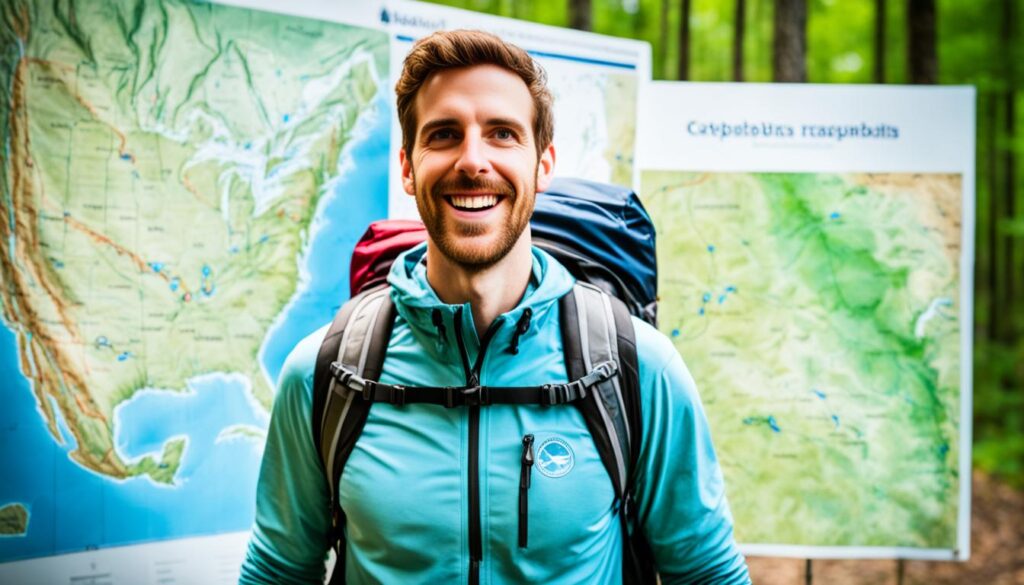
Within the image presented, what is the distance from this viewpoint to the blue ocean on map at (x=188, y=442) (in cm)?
246

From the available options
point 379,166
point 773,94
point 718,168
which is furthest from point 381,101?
point 773,94

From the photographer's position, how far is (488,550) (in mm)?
1761

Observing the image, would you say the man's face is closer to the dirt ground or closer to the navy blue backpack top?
the navy blue backpack top

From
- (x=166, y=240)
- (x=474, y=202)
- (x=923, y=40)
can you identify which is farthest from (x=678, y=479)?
(x=923, y=40)

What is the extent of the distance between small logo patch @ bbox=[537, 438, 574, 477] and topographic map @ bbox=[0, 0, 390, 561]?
4.72ft

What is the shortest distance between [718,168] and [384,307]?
6.26ft

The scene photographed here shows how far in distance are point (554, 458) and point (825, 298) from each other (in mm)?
2014

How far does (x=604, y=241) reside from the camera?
2.32m

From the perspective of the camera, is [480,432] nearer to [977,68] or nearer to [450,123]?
[450,123]

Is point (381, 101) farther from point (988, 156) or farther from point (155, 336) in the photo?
point (988, 156)

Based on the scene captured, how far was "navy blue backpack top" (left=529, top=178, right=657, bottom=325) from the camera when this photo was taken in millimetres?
2232

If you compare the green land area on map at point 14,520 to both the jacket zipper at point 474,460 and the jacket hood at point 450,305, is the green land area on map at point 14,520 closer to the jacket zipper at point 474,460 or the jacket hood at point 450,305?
the jacket hood at point 450,305

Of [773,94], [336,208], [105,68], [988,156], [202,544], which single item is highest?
[988,156]

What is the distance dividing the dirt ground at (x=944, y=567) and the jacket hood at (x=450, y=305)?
23.2 feet
